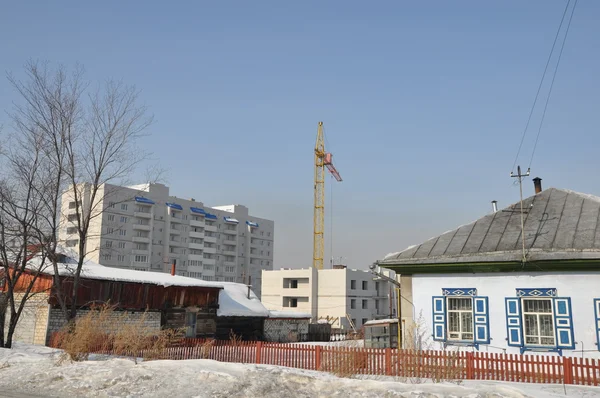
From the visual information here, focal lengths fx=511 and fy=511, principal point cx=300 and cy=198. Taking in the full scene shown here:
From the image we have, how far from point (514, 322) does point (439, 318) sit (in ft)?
8.43

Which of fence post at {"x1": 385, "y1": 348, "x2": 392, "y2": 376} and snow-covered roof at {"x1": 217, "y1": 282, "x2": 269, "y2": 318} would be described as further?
snow-covered roof at {"x1": 217, "y1": 282, "x2": 269, "y2": 318}

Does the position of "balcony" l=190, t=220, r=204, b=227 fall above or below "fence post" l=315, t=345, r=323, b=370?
above

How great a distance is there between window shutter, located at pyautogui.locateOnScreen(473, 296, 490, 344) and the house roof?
1468mm

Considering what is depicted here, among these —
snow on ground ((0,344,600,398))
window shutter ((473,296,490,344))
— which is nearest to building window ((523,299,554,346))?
window shutter ((473,296,490,344))

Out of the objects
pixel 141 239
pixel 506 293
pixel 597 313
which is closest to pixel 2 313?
pixel 506 293

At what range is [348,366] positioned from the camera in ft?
51.3

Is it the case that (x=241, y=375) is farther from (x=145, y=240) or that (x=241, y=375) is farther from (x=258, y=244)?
(x=258, y=244)

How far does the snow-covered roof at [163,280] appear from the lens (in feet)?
90.6

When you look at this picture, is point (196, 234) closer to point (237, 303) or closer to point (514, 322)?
point (237, 303)

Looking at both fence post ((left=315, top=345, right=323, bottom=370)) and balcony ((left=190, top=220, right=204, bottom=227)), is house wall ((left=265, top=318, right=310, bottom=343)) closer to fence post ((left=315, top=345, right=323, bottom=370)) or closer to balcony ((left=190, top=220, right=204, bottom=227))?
fence post ((left=315, top=345, right=323, bottom=370))

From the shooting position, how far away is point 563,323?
16469 millimetres

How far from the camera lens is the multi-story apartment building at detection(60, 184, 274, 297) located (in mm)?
88188

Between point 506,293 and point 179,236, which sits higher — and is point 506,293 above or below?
below

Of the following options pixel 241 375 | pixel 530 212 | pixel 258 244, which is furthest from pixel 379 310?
pixel 241 375
